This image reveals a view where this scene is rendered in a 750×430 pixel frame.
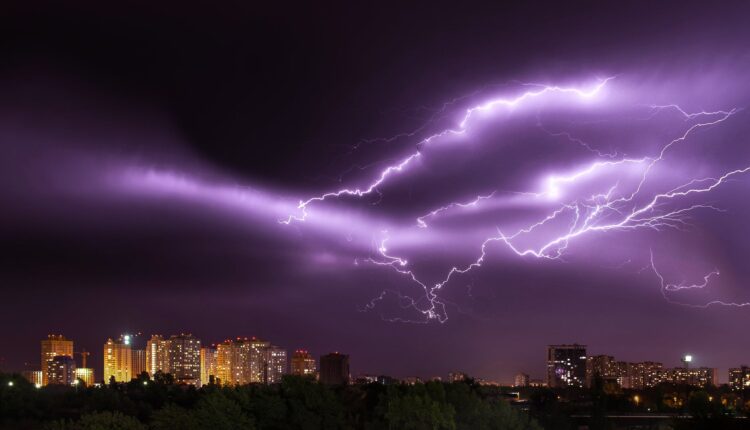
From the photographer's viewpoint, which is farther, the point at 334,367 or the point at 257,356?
the point at 257,356

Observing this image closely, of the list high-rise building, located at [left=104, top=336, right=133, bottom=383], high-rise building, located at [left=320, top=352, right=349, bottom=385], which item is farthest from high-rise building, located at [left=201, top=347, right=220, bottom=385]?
high-rise building, located at [left=320, top=352, right=349, bottom=385]

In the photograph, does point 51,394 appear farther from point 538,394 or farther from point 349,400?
point 538,394

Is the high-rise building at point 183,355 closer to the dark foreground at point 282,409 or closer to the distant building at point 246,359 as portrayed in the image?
the distant building at point 246,359

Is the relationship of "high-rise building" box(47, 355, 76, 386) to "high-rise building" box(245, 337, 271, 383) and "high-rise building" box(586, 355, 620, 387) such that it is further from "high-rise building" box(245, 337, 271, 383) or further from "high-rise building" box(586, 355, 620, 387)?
"high-rise building" box(586, 355, 620, 387)

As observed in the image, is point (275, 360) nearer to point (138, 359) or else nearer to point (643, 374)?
point (138, 359)

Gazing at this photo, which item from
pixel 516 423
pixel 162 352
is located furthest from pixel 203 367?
pixel 516 423

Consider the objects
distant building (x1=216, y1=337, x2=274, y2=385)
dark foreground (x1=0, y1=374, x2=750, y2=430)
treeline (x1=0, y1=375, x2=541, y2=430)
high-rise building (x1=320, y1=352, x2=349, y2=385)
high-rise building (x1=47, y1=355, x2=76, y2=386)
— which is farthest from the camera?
distant building (x1=216, y1=337, x2=274, y2=385)

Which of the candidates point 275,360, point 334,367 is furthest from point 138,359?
point 334,367
